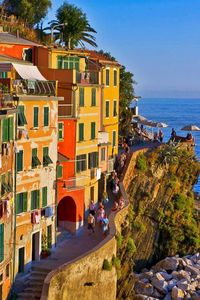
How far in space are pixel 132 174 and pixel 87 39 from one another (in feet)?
48.3

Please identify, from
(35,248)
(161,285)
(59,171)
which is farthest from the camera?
(161,285)

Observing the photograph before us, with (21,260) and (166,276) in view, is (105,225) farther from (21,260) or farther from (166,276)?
(166,276)

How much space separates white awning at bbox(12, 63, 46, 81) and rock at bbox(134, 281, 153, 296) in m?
19.1

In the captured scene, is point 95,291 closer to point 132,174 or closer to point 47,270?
point 47,270

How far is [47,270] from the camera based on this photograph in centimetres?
4066

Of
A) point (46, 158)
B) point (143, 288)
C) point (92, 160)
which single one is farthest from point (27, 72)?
point (143, 288)

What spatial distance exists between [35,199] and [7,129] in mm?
6392

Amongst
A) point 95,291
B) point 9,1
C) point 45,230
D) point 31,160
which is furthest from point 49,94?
point 9,1

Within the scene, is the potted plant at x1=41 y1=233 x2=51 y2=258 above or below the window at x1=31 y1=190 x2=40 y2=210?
below

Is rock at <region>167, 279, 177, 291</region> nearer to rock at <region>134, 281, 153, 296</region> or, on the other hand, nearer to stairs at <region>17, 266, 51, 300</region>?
rock at <region>134, 281, 153, 296</region>

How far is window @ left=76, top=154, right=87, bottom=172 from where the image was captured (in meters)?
51.8

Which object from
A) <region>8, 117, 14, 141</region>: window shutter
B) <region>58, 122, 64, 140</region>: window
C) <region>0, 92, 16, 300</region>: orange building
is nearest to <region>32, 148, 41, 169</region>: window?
<region>0, 92, 16, 300</region>: orange building

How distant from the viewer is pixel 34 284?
129ft

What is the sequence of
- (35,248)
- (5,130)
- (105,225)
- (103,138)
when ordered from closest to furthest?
(5,130), (35,248), (105,225), (103,138)
